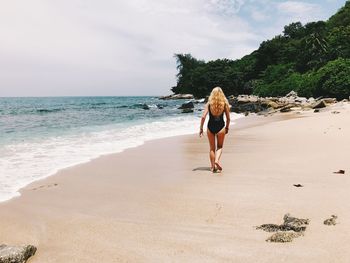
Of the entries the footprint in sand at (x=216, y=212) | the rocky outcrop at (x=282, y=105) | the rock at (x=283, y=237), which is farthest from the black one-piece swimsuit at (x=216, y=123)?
the rocky outcrop at (x=282, y=105)

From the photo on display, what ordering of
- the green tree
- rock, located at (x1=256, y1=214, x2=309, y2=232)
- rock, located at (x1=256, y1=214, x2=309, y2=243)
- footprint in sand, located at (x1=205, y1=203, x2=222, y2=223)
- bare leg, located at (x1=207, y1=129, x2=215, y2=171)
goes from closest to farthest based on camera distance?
rock, located at (x1=256, y1=214, x2=309, y2=243)
rock, located at (x1=256, y1=214, x2=309, y2=232)
footprint in sand, located at (x1=205, y1=203, x2=222, y2=223)
bare leg, located at (x1=207, y1=129, x2=215, y2=171)
the green tree

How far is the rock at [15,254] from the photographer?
3119 mm

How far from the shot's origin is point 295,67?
195ft

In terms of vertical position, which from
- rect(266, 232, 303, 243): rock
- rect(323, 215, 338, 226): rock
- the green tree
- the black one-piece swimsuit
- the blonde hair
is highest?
the green tree

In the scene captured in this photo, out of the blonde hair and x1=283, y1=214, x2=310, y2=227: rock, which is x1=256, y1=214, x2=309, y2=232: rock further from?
the blonde hair

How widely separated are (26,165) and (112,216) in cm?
480

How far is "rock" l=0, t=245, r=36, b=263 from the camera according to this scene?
312cm

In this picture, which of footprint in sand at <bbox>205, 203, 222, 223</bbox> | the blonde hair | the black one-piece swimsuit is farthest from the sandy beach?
the blonde hair

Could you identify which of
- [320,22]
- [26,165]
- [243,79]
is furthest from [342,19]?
[26,165]

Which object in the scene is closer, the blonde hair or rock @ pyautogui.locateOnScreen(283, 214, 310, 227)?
rock @ pyautogui.locateOnScreen(283, 214, 310, 227)

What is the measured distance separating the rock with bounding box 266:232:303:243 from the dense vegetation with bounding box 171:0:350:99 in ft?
110

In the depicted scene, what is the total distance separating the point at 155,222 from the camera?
425 cm

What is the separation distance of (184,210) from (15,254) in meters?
2.12

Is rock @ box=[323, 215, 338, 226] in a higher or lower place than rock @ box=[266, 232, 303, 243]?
higher
